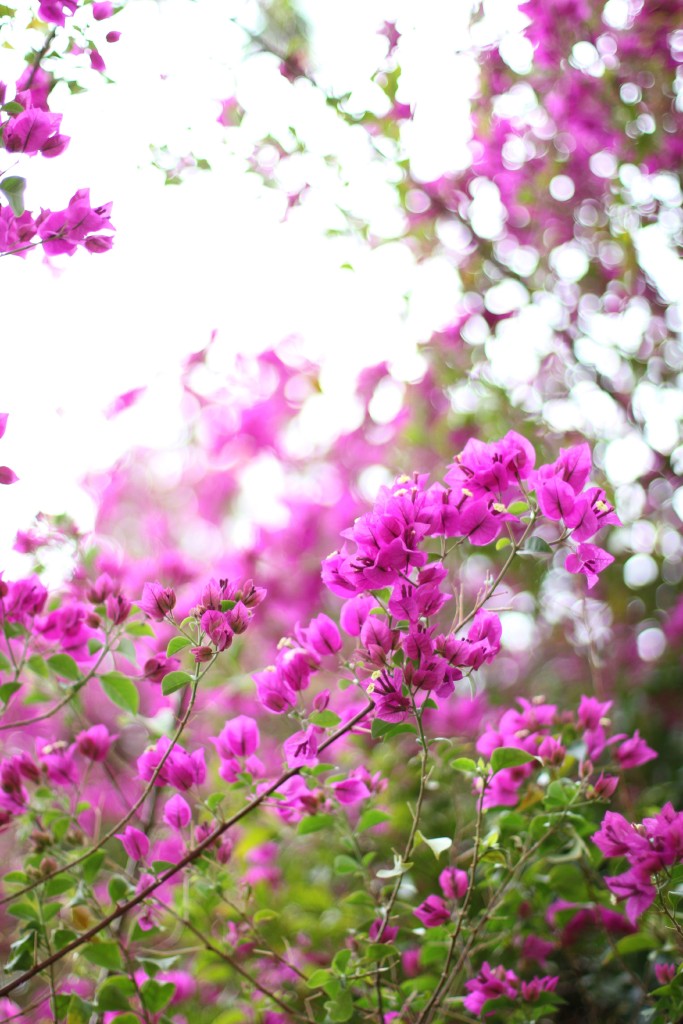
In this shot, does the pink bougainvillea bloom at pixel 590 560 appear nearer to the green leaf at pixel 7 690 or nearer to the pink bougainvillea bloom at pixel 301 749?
the pink bougainvillea bloom at pixel 301 749

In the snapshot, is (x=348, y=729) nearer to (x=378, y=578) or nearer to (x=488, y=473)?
(x=378, y=578)

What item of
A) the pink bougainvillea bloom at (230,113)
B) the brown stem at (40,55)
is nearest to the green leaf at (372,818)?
the brown stem at (40,55)

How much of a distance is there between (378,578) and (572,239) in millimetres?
1348

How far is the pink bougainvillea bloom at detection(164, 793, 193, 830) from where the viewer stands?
2.79ft

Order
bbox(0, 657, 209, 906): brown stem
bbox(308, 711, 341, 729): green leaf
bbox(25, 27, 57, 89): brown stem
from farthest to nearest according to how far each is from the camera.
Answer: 1. bbox(25, 27, 57, 89): brown stem
2. bbox(308, 711, 341, 729): green leaf
3. bbox(0, 657, 209, 906): brown stem

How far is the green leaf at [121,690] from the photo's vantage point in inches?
37.2

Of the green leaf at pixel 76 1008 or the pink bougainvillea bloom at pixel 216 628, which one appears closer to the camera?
the pink bougainvillea bloom at pixel 216 628

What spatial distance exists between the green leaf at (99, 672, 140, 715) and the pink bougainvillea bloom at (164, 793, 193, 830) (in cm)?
13

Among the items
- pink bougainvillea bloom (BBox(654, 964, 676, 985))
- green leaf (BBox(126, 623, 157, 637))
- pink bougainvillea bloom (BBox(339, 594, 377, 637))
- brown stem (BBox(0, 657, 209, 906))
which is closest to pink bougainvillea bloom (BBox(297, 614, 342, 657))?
pink bougainvillea bloom (BBox(339, 594, 377, 637))

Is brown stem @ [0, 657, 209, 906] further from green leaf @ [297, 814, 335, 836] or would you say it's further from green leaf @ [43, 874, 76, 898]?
green leaf @ [297, 814, 335, 836]

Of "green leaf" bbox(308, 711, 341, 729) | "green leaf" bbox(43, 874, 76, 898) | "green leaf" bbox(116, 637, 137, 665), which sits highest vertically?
"green leaf" bbox(308, 711, 341, 729)

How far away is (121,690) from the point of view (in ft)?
3.13

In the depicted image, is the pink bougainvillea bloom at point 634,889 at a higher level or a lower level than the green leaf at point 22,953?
higher

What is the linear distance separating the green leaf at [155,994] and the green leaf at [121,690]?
275mm
